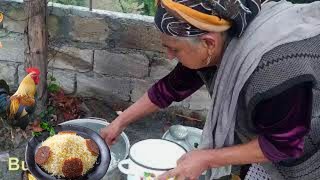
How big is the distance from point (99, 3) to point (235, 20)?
206 centimetres

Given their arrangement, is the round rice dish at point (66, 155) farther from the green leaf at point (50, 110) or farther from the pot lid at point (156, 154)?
the green leaf at point (50, 110)

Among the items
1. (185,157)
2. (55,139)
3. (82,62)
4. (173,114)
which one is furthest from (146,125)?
(185,157)

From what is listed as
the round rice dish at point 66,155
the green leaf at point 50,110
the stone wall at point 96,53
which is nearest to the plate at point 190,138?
the stone wall at point 96,53

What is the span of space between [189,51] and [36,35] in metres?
1.43

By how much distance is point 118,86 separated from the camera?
326 cm

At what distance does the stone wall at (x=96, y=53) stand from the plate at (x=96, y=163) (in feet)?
3.42

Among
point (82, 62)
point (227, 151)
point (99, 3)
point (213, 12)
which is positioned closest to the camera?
point (213, 12)

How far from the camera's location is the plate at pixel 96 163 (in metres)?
1.89

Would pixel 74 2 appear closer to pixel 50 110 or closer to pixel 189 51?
pixel 50 110

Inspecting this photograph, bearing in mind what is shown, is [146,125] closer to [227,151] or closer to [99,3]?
[99,3]

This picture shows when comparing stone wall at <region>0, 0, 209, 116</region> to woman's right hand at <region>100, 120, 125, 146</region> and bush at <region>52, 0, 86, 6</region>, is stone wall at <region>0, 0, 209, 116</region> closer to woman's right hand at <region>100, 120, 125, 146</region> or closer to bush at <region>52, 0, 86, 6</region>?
bush at <region>52, 0, 86, 6</region>

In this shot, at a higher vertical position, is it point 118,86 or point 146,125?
point 118,86

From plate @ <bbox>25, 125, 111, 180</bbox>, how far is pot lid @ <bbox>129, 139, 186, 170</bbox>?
0.56ft

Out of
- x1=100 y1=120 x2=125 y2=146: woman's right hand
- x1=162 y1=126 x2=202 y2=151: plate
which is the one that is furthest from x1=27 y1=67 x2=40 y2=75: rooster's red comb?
x1=162 y1=126 x2=202 y2=151: plate
